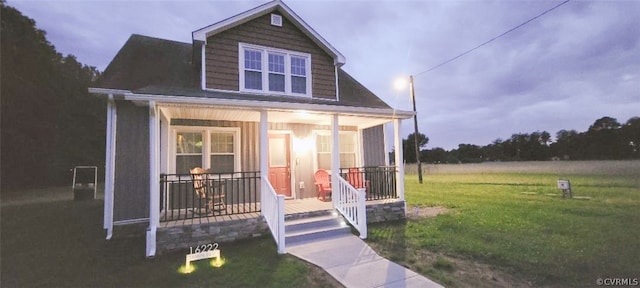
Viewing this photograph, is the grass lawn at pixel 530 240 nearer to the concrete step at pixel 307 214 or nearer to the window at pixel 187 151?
the concrete step at pixel 307 214

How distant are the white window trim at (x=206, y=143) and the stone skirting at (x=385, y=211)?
12.5 ft

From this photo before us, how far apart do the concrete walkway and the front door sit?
298cm

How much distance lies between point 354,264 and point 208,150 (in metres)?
5.08

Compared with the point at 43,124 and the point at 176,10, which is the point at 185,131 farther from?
the point at 43,124

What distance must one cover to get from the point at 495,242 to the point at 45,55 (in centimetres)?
2657

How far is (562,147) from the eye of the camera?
104 ft

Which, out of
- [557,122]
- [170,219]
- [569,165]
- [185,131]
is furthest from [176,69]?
Result: [557,122]

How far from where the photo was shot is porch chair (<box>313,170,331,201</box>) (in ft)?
26.6

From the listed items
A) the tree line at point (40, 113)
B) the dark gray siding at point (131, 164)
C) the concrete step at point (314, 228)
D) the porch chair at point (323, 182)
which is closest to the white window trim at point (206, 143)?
the dark gray siding at point (131, 164)

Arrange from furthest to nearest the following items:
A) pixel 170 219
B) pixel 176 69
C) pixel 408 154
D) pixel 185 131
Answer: pixel 408 154 → pixel 176 69 → pixel 185 131 → pixel 170 219

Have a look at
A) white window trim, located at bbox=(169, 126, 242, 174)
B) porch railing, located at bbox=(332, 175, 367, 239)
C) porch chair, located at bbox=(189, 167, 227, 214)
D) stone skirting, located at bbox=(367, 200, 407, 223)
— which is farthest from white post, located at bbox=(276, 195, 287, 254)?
white window trim, located at bbox=(169, 126, 242, 174)

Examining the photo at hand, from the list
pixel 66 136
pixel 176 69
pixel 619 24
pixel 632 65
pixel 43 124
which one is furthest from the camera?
pixel 66 136

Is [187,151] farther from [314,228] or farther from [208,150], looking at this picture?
[314,228]

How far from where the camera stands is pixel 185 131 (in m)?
7.53
